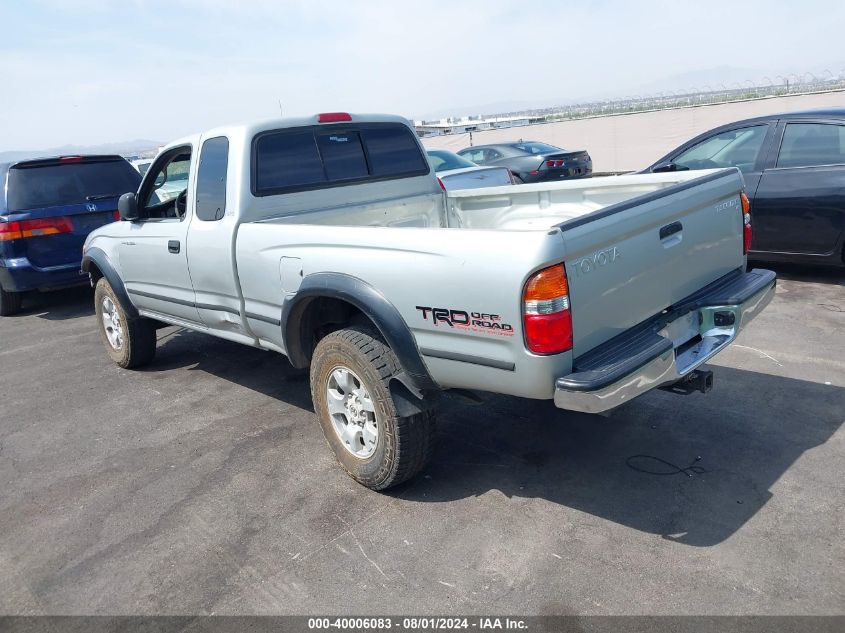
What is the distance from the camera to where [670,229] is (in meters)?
3.34

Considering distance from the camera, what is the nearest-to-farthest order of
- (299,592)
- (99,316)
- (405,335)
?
(299,592) → (405,335) → (99,316)

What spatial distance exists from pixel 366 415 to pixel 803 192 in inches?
202

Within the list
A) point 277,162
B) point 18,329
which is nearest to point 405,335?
point 277,162

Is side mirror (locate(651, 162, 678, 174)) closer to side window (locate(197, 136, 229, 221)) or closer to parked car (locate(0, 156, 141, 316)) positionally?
side window (locate(197, 136, 229, 221))

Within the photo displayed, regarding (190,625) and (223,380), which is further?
(223,380)

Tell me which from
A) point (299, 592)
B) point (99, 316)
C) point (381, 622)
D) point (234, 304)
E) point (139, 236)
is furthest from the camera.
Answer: point (99, 316)

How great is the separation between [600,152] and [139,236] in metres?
17.0

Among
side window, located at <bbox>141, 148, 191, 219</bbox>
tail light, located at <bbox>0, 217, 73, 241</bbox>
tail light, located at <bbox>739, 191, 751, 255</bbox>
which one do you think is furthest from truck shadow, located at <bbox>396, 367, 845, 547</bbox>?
tail light, located at <bbox>0, 217, 73, 241</bbox>

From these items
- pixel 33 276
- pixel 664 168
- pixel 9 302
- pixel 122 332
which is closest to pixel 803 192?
pixel 664 168

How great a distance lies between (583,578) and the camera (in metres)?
2.91

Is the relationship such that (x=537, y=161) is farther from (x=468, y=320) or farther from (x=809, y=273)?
(x=468, y=320)

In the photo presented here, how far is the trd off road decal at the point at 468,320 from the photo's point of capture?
2875 mm

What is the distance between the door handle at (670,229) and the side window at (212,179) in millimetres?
2635

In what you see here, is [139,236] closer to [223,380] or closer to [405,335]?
[223,380]
